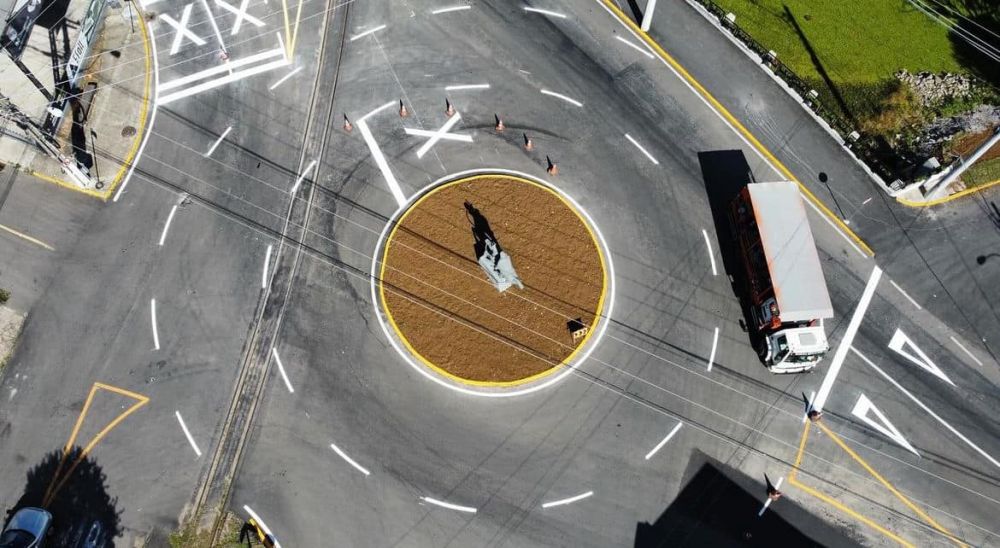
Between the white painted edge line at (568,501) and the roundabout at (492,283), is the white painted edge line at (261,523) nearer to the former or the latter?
the roundabout at (492,283)

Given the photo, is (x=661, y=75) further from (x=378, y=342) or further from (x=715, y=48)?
(x=378, y=342)

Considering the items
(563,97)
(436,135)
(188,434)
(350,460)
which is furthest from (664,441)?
(188,434)

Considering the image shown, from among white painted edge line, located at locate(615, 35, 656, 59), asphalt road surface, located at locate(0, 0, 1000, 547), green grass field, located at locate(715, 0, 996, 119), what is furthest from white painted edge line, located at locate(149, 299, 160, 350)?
green grass field, located at locate(715, 0, 996, 119)

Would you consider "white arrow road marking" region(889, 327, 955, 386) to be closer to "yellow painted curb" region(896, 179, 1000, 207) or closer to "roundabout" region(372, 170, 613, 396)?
"yellow painted curb" region(896, 179, 1000, 207)

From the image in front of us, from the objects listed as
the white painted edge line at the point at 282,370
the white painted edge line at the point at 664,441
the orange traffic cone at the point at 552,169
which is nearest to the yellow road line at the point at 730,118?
the orange traffic cone at the point at 552,169

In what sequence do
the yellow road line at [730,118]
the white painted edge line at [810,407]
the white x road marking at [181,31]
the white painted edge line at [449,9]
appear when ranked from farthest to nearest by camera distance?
the white painted edge line at [449,9] < the white x road marking at [181,31] < the yellow road line at [730,118] < the white painted edge line at [810,407]

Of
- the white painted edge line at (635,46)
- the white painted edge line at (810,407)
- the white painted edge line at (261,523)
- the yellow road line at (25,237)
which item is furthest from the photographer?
the white painted edge line at (635,46)
